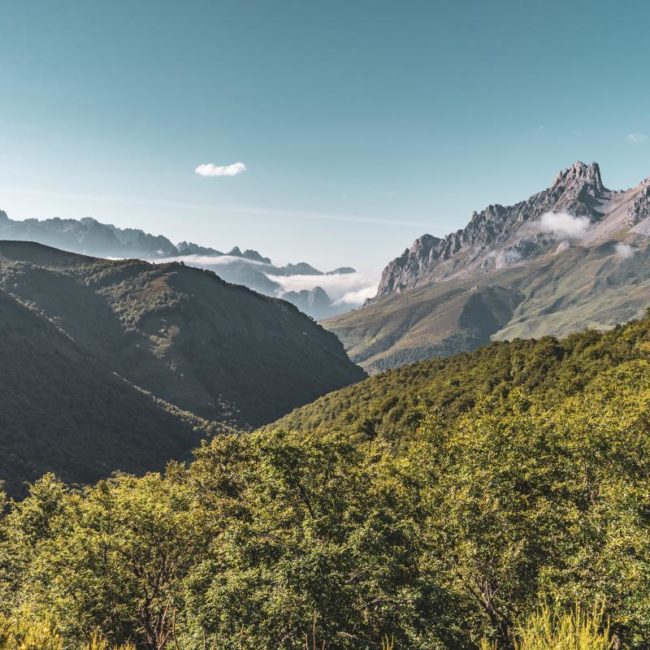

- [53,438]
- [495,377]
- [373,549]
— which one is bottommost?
[53,438]

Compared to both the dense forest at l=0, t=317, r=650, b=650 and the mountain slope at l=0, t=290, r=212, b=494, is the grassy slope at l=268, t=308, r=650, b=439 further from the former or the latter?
the mountain slope at l=0, t=290, r=212, b=494

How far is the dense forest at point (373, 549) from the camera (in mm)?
22953

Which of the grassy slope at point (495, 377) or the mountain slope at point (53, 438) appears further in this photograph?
the mountain slope at point (53, 438)

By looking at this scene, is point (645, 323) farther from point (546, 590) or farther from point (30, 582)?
point (30, 582)

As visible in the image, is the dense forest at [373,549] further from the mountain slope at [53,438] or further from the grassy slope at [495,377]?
the mountain slope at [53,438]

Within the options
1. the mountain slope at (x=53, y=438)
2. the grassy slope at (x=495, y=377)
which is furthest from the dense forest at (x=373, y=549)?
the mountain slope at (x=53, y=438)

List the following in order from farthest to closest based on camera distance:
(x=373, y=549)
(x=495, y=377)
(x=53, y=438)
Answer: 1. (x=53, y=438)
2. (x=495, y=377)
3. (x=373, y=549)

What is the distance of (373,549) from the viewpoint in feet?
89.6

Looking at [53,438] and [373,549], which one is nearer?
[373,549]

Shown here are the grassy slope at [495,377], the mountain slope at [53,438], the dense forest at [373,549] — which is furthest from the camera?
the mountain slope at [53,438]

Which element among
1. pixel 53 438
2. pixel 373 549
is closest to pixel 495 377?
pixel 373 549

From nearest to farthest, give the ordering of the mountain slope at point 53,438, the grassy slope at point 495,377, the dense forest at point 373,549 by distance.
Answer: the dense forest at point 373,549, the grassy slope at point 495,377, the mountain slope at point 53,438

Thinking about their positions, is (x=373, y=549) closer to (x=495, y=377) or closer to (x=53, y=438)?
(x=495, y=377)

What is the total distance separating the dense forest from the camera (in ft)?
75.3
